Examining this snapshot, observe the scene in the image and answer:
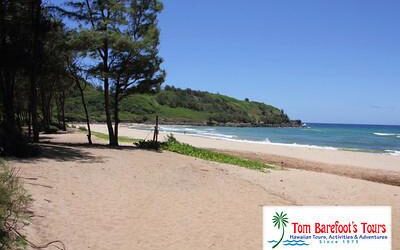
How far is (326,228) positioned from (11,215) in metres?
5.08

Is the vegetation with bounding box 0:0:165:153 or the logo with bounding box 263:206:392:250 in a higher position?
the vegetation with bounding box 0:0:165:153

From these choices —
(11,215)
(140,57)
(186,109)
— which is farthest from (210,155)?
(186,109)

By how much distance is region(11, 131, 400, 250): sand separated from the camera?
7992mm

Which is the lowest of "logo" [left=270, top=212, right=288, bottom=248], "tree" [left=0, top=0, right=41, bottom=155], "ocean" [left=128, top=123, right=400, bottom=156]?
"ocean" [left=128, top=123, right=400, bottom=156]

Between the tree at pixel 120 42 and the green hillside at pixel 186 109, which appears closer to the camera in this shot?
the tree at pixel 120 42

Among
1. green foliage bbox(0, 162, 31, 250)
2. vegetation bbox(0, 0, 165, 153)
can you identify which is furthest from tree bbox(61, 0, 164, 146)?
green foliage bbox(0, 162, 31, 250)

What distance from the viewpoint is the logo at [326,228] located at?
757 cm

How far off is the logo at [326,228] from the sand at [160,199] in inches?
22.0

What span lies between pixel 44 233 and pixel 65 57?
1786 centimetres

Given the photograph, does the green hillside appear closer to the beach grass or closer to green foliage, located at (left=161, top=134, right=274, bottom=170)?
the beach grass

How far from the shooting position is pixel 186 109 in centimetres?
15400

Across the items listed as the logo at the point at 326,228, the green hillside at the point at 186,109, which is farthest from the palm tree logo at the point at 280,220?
the green hillside at the point at 186,109

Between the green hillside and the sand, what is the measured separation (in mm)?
93219

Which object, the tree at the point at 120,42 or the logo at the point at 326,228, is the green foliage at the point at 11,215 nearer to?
the logo at the point at 326,228
